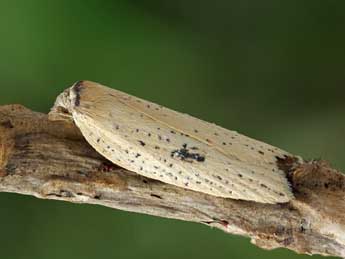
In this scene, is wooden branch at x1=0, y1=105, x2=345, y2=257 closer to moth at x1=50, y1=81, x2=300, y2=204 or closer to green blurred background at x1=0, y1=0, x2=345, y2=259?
moth at x1=50, y1=81, x2=300, y2=204

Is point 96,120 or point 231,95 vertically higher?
point 231,95

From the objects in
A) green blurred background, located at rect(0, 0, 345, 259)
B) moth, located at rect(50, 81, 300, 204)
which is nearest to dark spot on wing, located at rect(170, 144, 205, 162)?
moth, located at rect(50, 81, 300, 204)

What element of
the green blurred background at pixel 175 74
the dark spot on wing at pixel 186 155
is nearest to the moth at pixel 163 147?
the dark spot on wing at pixel 186 155

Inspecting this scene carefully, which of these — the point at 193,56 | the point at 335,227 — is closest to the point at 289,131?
the point at 193,56

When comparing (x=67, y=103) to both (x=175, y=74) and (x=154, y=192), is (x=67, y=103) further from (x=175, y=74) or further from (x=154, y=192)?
(x=175, y=74)

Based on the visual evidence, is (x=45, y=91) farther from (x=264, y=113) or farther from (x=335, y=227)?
(x=335, y=227)

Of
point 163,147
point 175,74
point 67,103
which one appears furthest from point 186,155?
point 175,74

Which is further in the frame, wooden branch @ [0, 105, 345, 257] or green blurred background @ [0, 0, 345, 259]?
green blurred background @ [0, 0, 345, 259]
